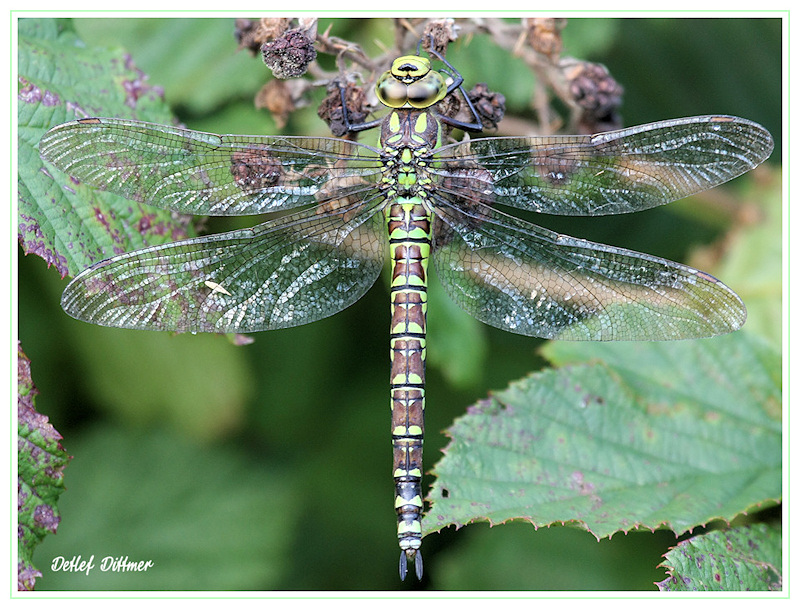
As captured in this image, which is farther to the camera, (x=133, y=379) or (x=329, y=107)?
(x=133, y=379)

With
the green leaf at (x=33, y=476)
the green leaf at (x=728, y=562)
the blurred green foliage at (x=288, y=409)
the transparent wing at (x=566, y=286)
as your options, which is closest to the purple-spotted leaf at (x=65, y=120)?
the green leaf at (x=33, y=476)

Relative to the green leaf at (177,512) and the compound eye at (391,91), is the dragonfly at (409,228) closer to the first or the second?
the compound eye at (391,91)

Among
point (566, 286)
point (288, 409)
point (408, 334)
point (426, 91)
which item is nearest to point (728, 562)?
point (566, 286)

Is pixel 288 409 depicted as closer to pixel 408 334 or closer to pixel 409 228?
pixel 408 334

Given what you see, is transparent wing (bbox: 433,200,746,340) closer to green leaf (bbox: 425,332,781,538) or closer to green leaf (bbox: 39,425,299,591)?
green leaf (bbox: 425,332,781,538)
